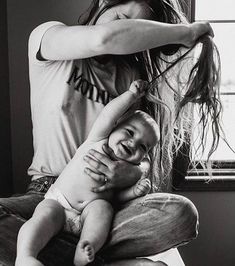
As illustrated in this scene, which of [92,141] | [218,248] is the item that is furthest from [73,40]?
[218,248]

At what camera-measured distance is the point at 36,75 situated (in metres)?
1.51

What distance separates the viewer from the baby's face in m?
1.26

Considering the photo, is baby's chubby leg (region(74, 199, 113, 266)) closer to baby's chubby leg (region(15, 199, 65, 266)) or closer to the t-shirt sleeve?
baby's chubby leg (region(15, 199, 65, 266))

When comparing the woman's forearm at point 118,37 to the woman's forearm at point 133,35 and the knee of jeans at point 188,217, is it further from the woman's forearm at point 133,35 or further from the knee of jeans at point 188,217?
the knee of jeans at point 188,217

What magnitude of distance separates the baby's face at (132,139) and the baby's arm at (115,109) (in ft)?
0.08

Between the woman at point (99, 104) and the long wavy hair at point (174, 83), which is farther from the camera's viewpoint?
the long wavy hair at point (174, 83)

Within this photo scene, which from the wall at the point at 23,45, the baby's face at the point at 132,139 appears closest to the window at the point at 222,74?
the wall at the point at 23,45

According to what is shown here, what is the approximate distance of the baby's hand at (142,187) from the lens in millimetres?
1230

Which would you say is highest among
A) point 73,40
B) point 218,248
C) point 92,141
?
point 73,40

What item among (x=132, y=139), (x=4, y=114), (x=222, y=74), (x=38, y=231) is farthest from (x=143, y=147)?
(x=222, y=74)

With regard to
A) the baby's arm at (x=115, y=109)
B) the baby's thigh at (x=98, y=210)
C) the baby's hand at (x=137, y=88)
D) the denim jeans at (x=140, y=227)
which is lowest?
the denim jeans at (x=140, y=227)

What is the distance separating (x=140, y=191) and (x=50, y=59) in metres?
0.46

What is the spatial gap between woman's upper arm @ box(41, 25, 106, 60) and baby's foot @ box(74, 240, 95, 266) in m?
0.48

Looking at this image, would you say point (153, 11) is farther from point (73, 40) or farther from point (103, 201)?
point (103, 201)
